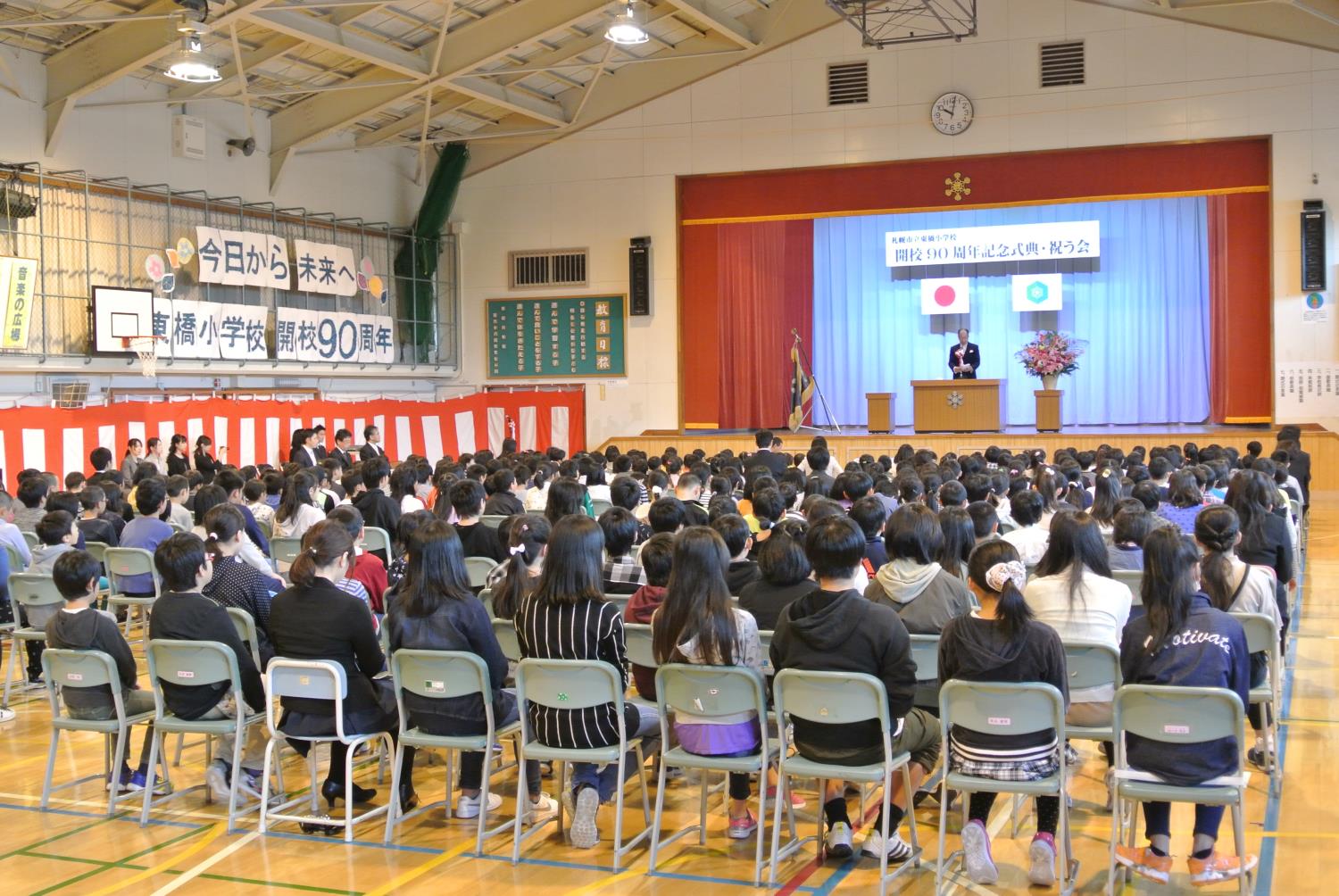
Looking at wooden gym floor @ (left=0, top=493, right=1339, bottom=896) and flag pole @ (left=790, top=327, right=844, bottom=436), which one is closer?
wooden gym floor @ (left=0, top=493, right=1339, bottom=896)

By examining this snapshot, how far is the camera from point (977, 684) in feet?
13.5

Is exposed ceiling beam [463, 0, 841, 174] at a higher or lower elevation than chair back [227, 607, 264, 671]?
higher

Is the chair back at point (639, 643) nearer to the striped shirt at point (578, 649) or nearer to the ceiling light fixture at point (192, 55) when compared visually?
the striped shirt at point (578, 649)

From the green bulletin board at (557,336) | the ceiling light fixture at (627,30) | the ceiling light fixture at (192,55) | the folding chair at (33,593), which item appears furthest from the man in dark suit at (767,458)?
the green bulletin board at (557,336)

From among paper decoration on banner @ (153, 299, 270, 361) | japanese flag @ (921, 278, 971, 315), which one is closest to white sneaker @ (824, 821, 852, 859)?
paper decoration on banner @ (153, 299, 270, 361)

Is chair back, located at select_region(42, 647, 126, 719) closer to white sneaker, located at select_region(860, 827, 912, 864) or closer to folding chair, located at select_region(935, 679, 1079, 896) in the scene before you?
white sneaker, located at select_region(860, 827, 912, 864)

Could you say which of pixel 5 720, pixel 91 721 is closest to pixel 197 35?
pixel 5 720

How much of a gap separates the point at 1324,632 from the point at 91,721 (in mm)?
7591

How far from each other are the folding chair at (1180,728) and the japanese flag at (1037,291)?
16709mm

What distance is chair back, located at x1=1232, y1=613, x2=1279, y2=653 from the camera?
5.02m

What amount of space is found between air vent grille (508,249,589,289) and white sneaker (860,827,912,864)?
16.9 m

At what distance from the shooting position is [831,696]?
14.0 ft

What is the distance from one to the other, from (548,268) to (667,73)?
3.71 m

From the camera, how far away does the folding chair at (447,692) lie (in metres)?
4.79
